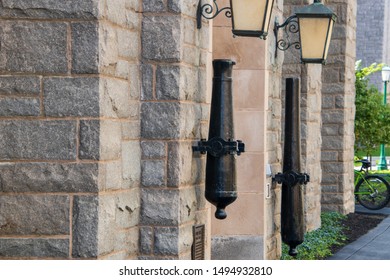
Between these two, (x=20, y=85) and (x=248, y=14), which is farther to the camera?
(x=248, y=14)

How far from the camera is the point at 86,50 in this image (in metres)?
6.46

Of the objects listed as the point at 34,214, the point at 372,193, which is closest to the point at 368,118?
the point at 372,193

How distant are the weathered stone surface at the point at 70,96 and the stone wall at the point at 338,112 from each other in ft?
34.9

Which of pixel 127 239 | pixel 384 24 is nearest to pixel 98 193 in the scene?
pixel 127 239

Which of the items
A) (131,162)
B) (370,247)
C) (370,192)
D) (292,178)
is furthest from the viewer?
(370,192)

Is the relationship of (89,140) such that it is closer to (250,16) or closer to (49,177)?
(49,177)

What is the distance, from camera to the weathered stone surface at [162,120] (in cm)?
736

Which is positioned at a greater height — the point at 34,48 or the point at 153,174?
the point at 34,48

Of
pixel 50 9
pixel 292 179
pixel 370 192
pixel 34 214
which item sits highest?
pixel 50 9

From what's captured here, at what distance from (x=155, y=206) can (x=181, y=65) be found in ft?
3.01

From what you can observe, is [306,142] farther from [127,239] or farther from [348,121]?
[127,239]

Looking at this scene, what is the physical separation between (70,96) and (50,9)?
503mm

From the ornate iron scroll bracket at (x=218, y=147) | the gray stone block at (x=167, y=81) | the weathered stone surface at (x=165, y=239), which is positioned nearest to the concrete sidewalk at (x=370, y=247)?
the ornate iron scroll bracket at (x=218, y=147)
